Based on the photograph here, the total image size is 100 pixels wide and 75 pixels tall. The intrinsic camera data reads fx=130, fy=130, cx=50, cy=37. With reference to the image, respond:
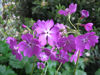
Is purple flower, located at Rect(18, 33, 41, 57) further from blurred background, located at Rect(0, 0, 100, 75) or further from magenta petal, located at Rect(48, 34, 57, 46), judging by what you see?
blurred background, located at Rect(0, 0, 100, 75)

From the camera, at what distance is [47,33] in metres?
0.62

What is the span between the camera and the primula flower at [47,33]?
1.97 feet

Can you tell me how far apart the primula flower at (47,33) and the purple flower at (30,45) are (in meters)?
0.03

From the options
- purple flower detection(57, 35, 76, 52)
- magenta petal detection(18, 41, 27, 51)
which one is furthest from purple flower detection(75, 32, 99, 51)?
magenta petal detection(18, 41, 27, 51)

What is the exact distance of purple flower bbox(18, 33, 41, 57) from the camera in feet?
2.01

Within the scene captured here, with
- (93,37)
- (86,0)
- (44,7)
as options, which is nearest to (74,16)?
(86,0)

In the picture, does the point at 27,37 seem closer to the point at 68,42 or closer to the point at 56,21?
the point at 68,42

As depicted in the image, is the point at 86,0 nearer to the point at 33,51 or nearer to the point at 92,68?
the point at 92,68

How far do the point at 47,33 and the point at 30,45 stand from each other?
0.11 meters

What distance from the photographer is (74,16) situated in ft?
6.94

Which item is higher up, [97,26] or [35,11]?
[35,11]

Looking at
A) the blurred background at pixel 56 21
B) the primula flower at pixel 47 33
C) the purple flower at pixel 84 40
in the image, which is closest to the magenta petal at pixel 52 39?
the primula flower at pixel 47 33

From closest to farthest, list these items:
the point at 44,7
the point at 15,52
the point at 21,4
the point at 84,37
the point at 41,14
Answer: the point at 84,37
the point at 15,52
the point at 44,7
the point at 41,14
the point at 21,4

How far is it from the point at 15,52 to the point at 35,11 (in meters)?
1.67
